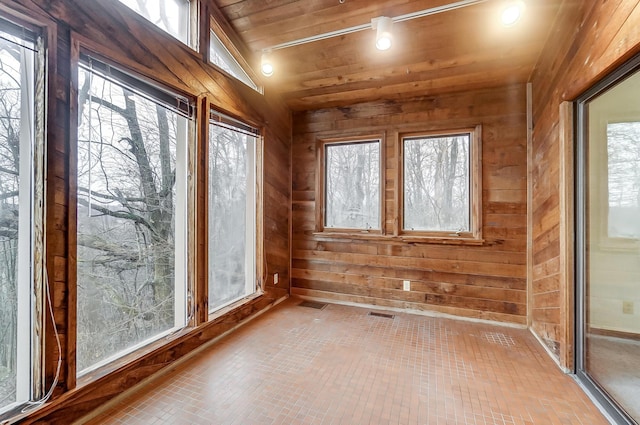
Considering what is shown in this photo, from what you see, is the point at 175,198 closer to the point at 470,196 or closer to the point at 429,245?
the point at 429,245

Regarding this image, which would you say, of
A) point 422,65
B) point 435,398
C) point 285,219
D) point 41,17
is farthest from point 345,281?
point 41,17

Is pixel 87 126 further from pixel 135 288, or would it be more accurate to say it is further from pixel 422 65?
pixel 422 65

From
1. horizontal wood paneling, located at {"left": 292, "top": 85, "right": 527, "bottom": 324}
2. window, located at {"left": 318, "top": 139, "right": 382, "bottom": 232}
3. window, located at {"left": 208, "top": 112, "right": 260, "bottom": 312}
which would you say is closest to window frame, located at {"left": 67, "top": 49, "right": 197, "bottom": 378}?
window, located at {"left": 208, "top": 112, "right": 260, "bottom": 312}

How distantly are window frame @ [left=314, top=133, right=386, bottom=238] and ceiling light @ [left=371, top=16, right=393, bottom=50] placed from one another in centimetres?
121

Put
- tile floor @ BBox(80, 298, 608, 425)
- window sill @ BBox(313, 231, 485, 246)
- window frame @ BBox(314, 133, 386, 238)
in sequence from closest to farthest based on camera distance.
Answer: tile floor @ BBox(80, 298, 608, 425), window sill @ BBox(313, 231, 485, 246), window frame @ BBox(314, 133, 386, 238)

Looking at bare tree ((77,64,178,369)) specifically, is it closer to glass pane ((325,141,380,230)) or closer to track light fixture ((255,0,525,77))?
track light fixture ((255,0,525,77))

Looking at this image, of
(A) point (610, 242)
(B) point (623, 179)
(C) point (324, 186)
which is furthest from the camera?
(C) point (324, 186)

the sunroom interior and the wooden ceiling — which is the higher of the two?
the wooden ceiling

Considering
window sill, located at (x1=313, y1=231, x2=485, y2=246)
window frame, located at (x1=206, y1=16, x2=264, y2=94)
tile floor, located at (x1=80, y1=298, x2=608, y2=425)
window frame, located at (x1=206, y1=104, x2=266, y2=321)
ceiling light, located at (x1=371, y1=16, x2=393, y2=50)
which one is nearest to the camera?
tile floor, located at (x1=80, y1=298, x2=608, y2=425)

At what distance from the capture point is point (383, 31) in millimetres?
2201

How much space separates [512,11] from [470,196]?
1667mm

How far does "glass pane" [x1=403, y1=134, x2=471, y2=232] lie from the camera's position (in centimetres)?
309

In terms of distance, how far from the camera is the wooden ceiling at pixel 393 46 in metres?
2.23

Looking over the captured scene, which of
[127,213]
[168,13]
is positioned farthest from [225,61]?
[127,213]
